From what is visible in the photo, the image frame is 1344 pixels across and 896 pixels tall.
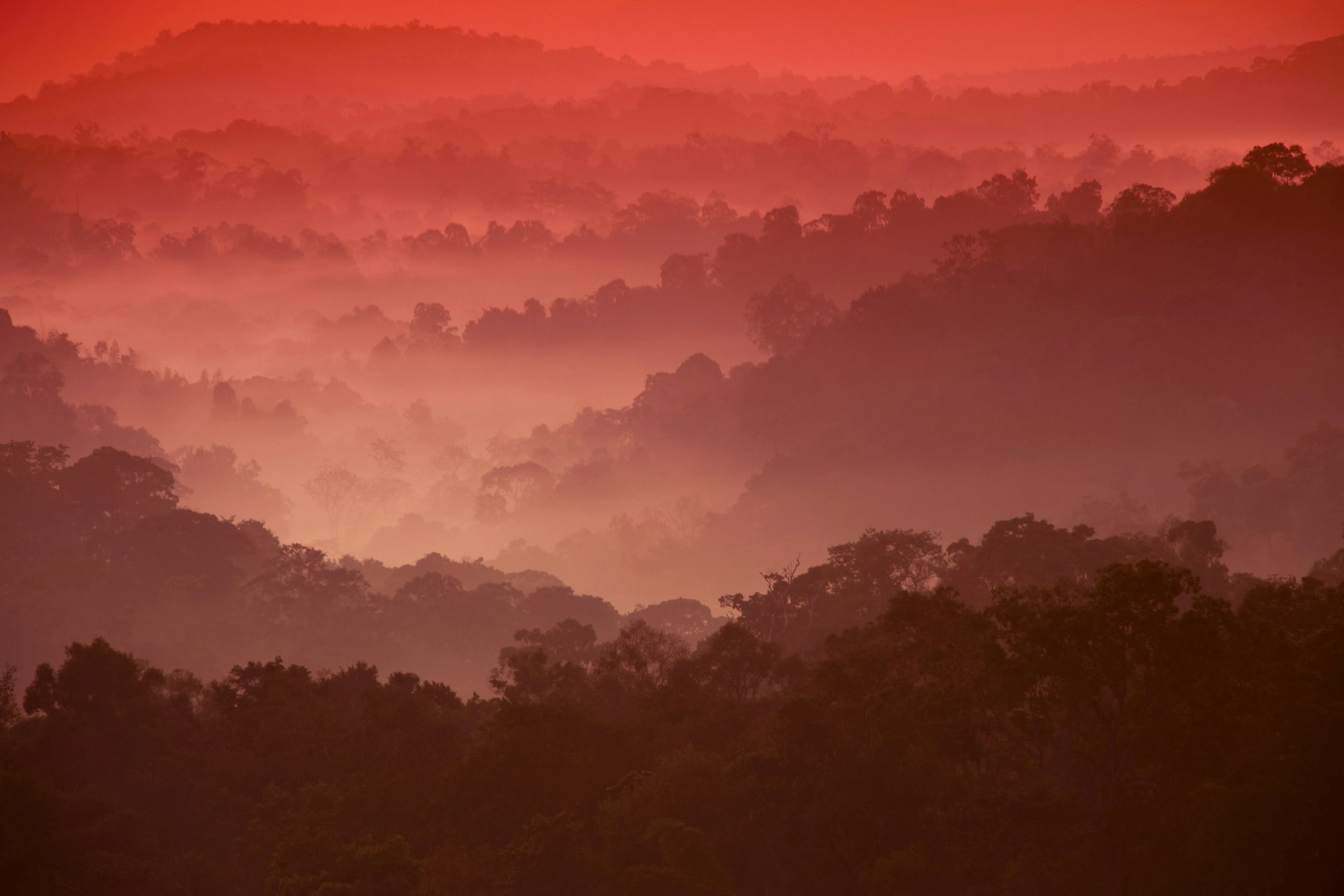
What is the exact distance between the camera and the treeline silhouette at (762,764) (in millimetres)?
25766

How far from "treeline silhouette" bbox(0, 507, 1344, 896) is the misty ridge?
0.11 meters

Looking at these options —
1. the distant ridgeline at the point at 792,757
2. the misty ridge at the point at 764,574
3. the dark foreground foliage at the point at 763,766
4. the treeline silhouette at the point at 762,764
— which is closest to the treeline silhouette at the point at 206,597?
the misty ridge at the point at 764,574

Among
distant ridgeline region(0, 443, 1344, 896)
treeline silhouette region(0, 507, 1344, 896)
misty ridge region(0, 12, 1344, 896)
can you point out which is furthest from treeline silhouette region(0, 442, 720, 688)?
treeline silhouette region(0, 507, 1344, 896)

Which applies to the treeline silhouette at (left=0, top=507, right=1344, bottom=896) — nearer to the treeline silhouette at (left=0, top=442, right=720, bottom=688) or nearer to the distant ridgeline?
the distant ridgeline

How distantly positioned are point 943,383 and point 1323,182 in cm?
2829

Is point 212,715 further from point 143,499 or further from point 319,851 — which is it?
point 143,499

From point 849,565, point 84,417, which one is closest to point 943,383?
point 849,565

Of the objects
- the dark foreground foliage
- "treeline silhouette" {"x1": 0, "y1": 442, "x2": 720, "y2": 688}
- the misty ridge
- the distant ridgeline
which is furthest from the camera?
"treeline silhouette" {"x1": 0, "y1": 442, "x2": 720, "y2": 688}

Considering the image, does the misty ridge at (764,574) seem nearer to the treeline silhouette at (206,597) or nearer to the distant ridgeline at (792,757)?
the distant ridgeline at (792,757)

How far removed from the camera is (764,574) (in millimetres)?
55250

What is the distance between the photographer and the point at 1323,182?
287 feet

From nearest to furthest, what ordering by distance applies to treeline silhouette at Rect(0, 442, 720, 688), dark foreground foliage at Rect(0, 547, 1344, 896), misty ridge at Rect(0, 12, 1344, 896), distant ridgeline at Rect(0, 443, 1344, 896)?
dark foreground foliage at Rect(0, 547, 1344, 896) → distant ridgeline at Rect(0, 443, 1344, 896) → misty ridge at Rect(0, 12, 1344, 896) → treeline silhouette at Rect(0, 442, 720, 688)

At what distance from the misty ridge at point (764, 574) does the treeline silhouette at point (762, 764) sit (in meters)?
0.11

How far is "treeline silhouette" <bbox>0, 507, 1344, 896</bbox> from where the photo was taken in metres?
→ 25.8
